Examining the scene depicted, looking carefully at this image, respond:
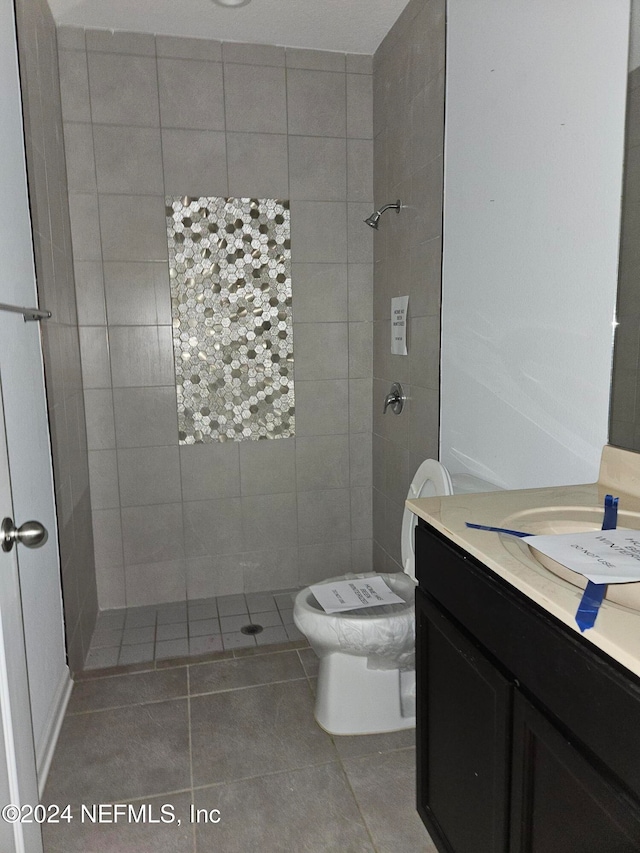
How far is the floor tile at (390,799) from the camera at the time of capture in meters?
1.52

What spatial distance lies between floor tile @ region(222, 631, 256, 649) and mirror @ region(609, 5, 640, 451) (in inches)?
68.0

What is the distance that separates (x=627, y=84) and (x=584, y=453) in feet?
2.57

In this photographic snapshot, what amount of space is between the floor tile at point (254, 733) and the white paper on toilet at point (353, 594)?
42 centimetres

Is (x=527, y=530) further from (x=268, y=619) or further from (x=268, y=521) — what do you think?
(x=268, y=521)

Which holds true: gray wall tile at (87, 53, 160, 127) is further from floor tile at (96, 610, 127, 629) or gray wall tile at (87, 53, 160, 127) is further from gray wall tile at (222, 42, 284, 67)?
floor tile at (96, 610, 127, 629)

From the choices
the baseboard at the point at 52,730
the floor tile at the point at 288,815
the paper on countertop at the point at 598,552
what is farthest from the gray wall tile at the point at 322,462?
the paper on countertop at the point at 598,552

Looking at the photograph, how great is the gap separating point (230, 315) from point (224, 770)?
1789mm

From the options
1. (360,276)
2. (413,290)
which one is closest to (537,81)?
(413,290)

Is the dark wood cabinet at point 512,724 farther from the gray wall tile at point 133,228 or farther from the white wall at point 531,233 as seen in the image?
the gray wall tile at point 133,228

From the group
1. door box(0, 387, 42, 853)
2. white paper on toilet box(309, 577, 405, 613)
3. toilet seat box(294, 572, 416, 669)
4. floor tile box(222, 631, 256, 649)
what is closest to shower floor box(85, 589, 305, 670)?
floor tile box(222, 631, 256, 649)

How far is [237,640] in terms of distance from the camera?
2.53 meters

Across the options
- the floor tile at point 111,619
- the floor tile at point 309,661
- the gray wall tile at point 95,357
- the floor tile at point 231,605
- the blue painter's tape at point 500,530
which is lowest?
the floor tile at point 111,619

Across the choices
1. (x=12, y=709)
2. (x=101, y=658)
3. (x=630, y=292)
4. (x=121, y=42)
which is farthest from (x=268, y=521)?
(x=121, y=42)

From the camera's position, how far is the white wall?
4.42ft
